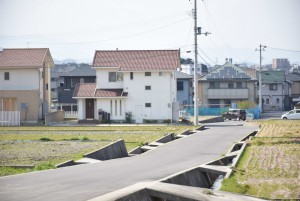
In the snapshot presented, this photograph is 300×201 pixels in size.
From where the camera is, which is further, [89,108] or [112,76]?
[112,76]

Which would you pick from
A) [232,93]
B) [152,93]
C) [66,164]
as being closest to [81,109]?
[152,93]

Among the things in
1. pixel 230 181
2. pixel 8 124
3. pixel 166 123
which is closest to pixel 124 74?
pixel 166 123

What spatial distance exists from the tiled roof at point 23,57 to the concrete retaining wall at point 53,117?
434cm

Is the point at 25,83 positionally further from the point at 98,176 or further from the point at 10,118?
the point at 98,176

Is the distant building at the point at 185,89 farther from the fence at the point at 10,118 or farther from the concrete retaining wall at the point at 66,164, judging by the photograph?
the concrete retaining wall at the point at 66,164

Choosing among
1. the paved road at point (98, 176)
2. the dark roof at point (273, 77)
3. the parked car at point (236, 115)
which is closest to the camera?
the paved road at point (98, 176)

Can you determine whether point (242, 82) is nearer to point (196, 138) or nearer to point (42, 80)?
point (42, 80)

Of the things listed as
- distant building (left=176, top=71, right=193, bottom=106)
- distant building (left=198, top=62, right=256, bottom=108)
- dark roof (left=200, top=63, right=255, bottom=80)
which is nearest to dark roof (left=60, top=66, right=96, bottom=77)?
distant building (left=176, top=71, right=193, bottom=106)

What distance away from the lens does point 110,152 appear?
2112cm

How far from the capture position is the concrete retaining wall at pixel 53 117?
4256 cm

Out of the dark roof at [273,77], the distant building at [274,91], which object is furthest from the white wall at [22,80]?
the dark roof at [273,77]

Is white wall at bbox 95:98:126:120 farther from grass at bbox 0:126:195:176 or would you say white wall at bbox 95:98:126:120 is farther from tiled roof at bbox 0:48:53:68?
grass at bbox 0:126:195:176

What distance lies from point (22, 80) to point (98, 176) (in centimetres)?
3246

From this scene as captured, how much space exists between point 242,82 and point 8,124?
3652 centimetres
